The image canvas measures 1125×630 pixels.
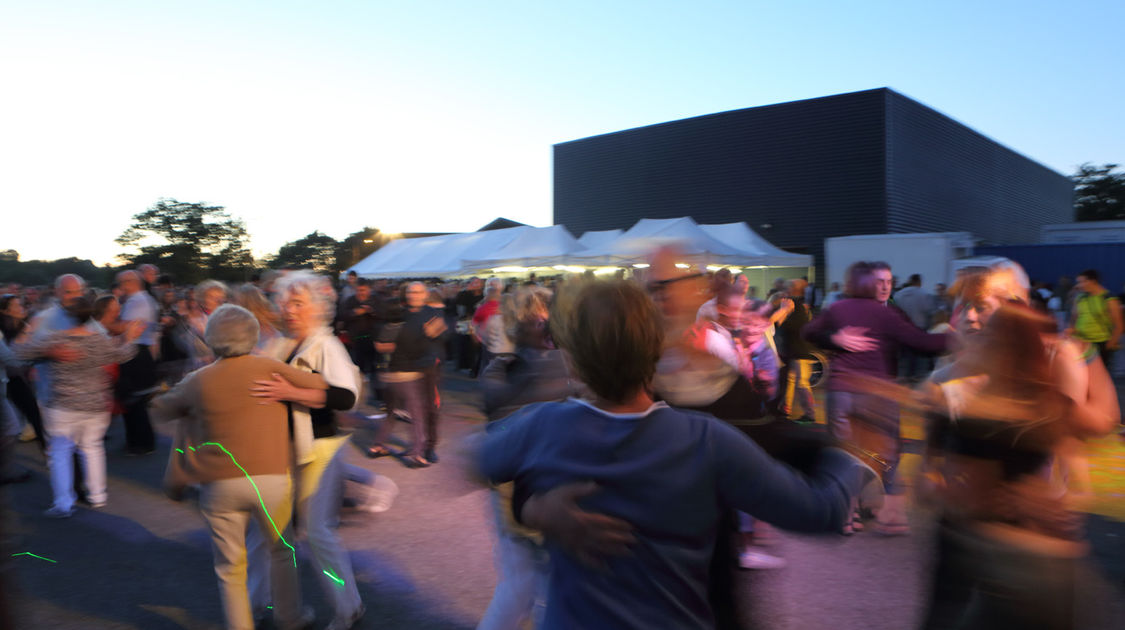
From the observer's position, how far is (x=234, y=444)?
310cm

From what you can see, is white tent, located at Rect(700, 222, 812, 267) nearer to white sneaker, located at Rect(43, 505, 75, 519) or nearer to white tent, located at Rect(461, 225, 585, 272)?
white tent, located at Rect(461, 225, 585, 272)

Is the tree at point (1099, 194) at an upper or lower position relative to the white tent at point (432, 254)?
upper

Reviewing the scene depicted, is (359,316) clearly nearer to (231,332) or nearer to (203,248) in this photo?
(231,332)

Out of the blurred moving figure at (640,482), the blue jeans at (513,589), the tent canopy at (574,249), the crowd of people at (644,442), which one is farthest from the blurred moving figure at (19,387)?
the tent canopy at (574,249)

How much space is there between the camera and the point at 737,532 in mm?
1965

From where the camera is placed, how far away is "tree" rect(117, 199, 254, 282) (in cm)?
4788

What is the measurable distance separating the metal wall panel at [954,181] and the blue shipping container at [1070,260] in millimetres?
6328

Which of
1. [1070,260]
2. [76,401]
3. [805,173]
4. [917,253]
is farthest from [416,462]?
[805,173]

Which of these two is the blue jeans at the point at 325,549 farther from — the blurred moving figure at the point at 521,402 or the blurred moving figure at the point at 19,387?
the blurred moving figure at the point at 19,387

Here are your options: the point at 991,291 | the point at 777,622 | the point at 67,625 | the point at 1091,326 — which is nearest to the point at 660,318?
the point at 777,622

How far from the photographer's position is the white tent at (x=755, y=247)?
19938 millimetres

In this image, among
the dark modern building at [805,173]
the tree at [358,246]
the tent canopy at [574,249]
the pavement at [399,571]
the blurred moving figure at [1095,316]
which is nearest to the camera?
the pavement at [399,571]

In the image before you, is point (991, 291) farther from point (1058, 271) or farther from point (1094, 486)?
point (1058, 271)

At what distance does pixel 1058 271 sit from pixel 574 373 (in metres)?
23.6
